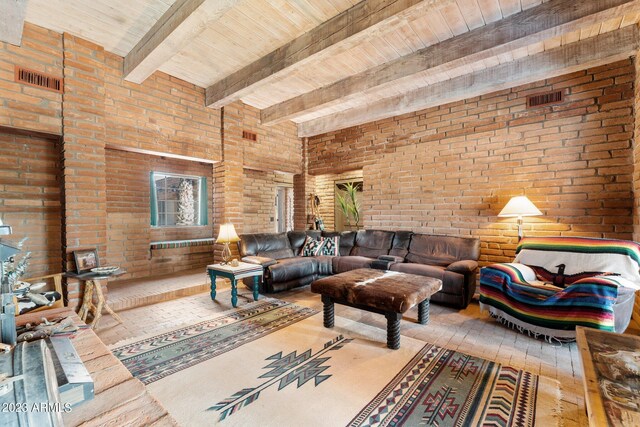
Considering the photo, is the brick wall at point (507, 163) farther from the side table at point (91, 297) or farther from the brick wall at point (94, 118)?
the side table at point (91, 297)

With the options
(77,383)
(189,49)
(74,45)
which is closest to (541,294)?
(77,383)

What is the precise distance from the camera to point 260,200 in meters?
6.79

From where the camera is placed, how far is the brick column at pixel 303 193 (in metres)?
6.35

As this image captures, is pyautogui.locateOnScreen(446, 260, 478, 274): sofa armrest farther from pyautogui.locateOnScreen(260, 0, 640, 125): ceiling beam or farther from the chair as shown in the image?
pyautogui.locateOnScreen(260, 0, 640, 125): ceiling beam

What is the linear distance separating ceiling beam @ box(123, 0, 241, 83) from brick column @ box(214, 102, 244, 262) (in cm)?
148

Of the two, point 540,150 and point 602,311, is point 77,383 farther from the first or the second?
point 540,150

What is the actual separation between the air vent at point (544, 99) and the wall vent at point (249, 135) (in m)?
4.31

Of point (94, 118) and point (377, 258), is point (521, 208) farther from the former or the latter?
point (94, 118)

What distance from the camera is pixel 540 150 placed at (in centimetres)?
371

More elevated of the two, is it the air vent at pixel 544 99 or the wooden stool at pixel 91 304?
the air vent at pixel 544 99

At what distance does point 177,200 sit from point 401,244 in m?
4.30

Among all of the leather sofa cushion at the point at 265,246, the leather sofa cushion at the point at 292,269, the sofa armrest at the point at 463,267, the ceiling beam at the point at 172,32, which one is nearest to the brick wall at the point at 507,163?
the sofa armrest at the point at 463,267

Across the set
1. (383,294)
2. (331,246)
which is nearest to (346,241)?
(331,246)

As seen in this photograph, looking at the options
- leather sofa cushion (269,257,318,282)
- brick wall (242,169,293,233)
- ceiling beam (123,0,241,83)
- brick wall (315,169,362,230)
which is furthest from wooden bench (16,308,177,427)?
brick wall (315,169,362,230)
